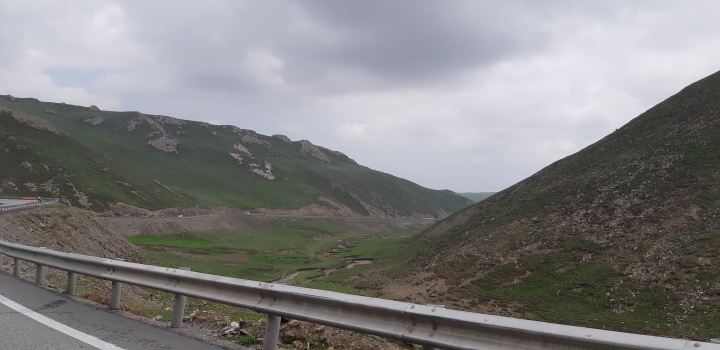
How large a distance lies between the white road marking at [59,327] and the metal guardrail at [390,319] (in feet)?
5.70

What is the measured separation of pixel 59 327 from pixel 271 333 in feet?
15.5

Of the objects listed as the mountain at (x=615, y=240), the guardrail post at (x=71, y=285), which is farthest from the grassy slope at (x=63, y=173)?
the guardrail post at (x=71, y=285)

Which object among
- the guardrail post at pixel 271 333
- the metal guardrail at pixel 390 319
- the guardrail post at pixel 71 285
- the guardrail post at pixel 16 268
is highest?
the metal guardrail at pixel 390 319

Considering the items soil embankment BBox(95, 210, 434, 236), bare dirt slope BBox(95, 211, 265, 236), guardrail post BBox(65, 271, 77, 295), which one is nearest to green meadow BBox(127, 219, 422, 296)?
bare dirt slope BBox(95, 211, 265, 236)

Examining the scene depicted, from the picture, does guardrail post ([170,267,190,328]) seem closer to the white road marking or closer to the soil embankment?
the white road marking

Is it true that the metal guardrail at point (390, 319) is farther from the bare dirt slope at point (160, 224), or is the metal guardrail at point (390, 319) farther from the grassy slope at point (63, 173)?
the grassy slope at point (63, 173)

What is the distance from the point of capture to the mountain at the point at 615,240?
105ft

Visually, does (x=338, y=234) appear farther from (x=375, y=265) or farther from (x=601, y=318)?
(x=601, y=318)

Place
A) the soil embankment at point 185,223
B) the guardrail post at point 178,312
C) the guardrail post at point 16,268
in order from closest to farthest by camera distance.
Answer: the guardrail post at point 178,312 → the guardrail post at point 16,268 → the soil embankment at point 185,223

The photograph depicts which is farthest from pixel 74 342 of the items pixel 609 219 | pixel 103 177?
pixel 103 177

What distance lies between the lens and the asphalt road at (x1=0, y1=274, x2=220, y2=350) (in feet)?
27.1

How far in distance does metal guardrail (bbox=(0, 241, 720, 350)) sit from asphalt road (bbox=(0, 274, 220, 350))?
0.95m

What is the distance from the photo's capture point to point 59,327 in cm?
940

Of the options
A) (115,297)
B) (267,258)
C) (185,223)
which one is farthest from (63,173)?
(115,297)
